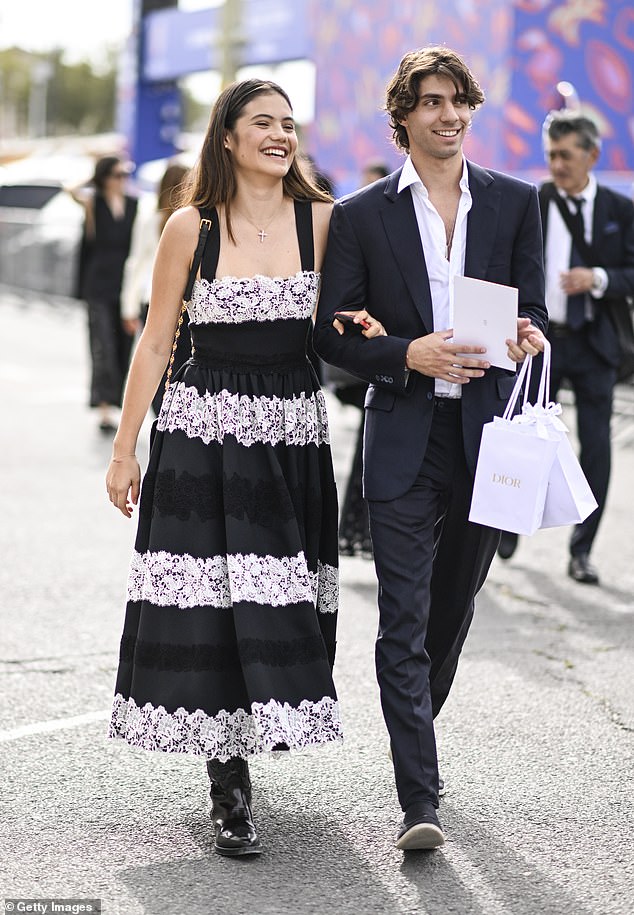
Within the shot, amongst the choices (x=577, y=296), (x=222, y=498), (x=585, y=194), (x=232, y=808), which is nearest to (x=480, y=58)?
(x=585, y=194)

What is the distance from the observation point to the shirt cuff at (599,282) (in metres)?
6.51

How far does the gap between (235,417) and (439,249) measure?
2.40ft

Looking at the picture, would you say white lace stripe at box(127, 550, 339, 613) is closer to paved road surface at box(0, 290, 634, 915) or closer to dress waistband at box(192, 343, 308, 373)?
dress waistband at box(192, 343, 308, 373)

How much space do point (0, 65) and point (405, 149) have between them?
94188 mm

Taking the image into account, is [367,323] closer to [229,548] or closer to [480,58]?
[229,548]

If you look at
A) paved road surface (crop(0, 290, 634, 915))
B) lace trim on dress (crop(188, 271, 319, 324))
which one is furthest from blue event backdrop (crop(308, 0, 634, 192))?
lace trim on dress (crop(188, 271, 319, 324))

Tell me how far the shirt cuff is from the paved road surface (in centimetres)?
143

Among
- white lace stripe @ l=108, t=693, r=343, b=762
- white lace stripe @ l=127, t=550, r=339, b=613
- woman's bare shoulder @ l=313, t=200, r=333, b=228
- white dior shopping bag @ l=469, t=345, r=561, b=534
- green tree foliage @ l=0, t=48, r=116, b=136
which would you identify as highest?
green tree foliage @ l=0, t=48, r=116, b=136

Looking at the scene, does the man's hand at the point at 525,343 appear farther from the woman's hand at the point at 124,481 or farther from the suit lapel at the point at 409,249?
the woman's hand at the point at 124,481

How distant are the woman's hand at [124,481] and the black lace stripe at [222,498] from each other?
158 millimetres

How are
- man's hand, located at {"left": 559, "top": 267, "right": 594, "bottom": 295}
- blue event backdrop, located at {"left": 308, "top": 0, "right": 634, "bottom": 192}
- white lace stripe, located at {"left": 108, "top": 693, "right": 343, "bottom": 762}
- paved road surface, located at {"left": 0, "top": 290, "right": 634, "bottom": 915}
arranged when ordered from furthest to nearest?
blue event backdrop, located at {"left": 308, "top": 0, "right": 634, "bottom": 192}
man's hand, located at {"left": 559, "top": 267, "right": 594, "bottom": 295}
white lace stripe, located at {"left": 108, "top": 693, "right": 343, "bottom": 762}
paved road surface, located at {"left": 0, "top": 290, "right": 634, "bottom": 915}

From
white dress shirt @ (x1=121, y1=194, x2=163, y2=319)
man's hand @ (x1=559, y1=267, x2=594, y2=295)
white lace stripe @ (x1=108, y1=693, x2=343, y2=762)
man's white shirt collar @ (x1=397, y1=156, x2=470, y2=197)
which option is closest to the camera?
white lace stripe @ (x1=108, y1=693, x2=343, y2=762)

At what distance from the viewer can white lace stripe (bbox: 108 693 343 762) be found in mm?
3736

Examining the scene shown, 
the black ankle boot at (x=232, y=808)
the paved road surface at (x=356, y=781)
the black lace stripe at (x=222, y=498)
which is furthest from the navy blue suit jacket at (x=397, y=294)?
the paved road surface at (x=356, y=781)
